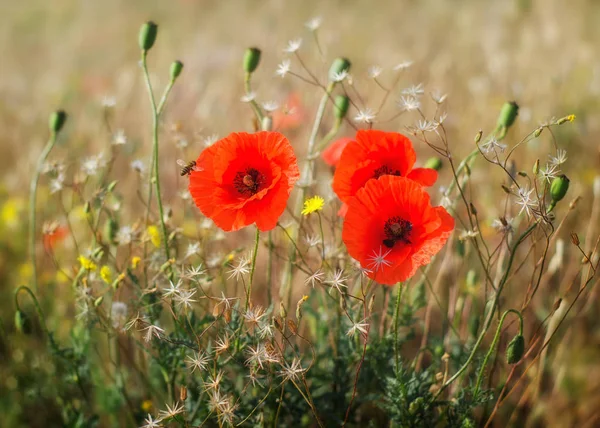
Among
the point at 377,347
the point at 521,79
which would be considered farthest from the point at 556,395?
the point at 521,79

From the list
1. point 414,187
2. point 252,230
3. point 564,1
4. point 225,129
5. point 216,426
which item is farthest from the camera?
point 564,1

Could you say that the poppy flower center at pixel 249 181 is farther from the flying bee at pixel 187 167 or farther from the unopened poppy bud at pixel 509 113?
the unopened poppy bud at pixel 509 113

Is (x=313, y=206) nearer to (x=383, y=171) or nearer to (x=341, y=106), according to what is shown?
(x=383, y=171)

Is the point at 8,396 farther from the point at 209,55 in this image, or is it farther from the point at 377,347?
the point at 209,55

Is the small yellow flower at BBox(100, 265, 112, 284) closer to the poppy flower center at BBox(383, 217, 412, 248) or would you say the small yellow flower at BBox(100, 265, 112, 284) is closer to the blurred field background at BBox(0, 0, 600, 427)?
the blurred field background at BBox(0, 0, 600, 427)

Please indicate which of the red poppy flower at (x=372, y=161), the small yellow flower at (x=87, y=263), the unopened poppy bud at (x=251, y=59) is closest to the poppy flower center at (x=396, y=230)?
the red poppy flower at (x=372, y=161)

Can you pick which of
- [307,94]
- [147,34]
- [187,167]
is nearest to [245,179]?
[187,167]
